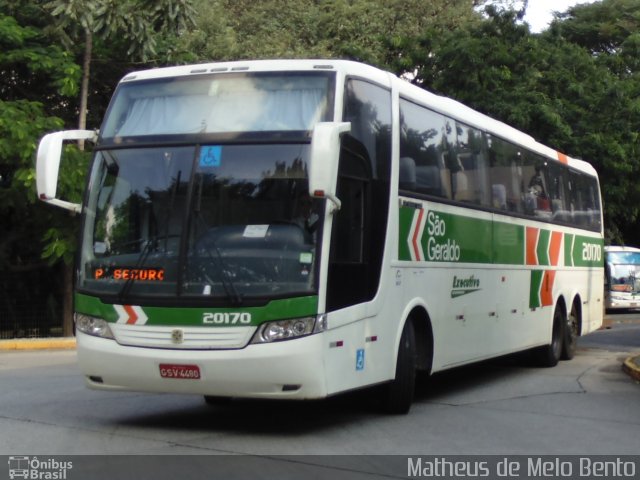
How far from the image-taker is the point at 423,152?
36.0 ft

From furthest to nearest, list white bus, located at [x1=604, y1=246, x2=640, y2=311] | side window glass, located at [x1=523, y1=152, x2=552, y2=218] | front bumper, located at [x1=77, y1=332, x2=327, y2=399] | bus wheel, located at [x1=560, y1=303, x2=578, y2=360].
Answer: white bus, located at [x1=604, y1=246, x2=640, y2=311]
bus wheel, located at [x1=560, y1=303, x2=578, y2=360]
side window glass, located at [x1=523, y1=152, x2=552, y2=218]
front bumper, located at [x1=77, y1=332, x2=327, y2=399]

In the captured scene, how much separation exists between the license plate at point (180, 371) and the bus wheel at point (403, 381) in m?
2.38

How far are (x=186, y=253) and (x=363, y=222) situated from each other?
1.72 meters

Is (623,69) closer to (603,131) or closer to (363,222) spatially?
(603,131)

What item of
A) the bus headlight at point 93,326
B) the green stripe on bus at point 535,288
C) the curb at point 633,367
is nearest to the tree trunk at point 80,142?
the green stripe on bus at point 535,288

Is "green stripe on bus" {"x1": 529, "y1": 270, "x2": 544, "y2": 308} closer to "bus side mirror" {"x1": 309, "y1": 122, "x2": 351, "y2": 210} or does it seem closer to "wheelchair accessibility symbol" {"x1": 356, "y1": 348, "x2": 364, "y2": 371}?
"wheelchair accessibility symbol" {"x1": 356, "y1": 348, "x2": 364, "y2": 371}

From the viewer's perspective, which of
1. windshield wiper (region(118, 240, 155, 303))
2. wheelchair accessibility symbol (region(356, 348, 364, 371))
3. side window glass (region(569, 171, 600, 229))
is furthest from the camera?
side window glass (region(569, 171, 600, 229))

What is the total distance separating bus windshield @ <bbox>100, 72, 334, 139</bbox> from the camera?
895 cm

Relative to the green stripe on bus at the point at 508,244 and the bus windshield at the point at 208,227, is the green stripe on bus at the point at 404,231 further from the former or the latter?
the green stripe on bus at the point at 508,244

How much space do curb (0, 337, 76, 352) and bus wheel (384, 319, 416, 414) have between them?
11.2 meters

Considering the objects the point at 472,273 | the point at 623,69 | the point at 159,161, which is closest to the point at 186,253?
the point at 159,161
